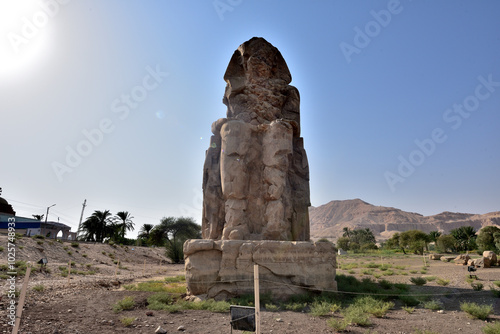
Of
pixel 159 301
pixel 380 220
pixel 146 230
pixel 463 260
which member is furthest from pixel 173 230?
pixel 380 220

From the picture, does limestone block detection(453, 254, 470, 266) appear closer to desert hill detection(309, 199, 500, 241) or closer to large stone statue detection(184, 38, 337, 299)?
large stone statue detection(184, 38, 337, 299)

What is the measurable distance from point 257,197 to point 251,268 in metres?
1.72

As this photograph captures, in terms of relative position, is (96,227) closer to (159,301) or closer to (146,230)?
(146,230)

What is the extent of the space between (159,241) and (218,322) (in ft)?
99.3

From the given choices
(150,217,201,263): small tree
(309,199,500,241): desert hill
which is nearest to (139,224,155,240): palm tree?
(150,217,201,263): small tree

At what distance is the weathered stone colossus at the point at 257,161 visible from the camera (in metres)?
6.62

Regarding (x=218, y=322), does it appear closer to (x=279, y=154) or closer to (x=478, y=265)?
(x=279, y=154)

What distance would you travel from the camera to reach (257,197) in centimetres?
701

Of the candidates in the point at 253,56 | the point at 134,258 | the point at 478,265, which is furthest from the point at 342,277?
the point at 134,258

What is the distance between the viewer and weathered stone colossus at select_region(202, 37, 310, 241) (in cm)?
662

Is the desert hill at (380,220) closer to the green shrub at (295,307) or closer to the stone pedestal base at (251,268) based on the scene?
the stone pedestal base at (251,268)

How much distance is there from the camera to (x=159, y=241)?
3278cm

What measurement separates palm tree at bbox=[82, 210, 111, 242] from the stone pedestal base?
3065 centimetres

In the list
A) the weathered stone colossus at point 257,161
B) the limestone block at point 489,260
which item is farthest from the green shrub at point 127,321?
the limestone block at point 489,260
